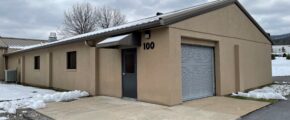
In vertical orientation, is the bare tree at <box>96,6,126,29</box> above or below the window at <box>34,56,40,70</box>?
above

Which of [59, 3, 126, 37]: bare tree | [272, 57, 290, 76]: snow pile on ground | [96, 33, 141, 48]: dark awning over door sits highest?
[59, 3, 126, 37]: bare tree

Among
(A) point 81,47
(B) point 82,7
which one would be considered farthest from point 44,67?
(B) point 82,7

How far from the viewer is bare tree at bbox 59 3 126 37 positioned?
144ft

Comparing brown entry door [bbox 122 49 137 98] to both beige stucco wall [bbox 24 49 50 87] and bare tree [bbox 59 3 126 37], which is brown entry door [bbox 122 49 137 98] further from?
bare tree [bbox 59 3 126 37]

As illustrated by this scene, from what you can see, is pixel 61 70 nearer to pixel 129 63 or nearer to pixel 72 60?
pixel 72 60

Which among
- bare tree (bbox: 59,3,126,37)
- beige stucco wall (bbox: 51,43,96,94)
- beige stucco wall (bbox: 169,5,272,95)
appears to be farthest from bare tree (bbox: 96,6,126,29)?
beige stucco wall (bbox: 169,5,272,95)

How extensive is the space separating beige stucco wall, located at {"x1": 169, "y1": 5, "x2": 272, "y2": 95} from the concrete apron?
176 centimetres

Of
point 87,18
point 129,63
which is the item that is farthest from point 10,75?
point 87,18

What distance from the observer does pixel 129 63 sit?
33.8ft

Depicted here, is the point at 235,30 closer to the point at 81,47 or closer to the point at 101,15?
the point at 81,47

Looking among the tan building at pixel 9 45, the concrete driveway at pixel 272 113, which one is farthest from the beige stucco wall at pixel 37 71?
the concrete driveway at pixel 272 113

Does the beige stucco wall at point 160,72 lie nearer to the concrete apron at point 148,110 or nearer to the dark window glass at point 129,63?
the concrete apron at point 148,110

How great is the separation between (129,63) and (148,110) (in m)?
2.72

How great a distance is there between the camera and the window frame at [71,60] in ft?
45.1
